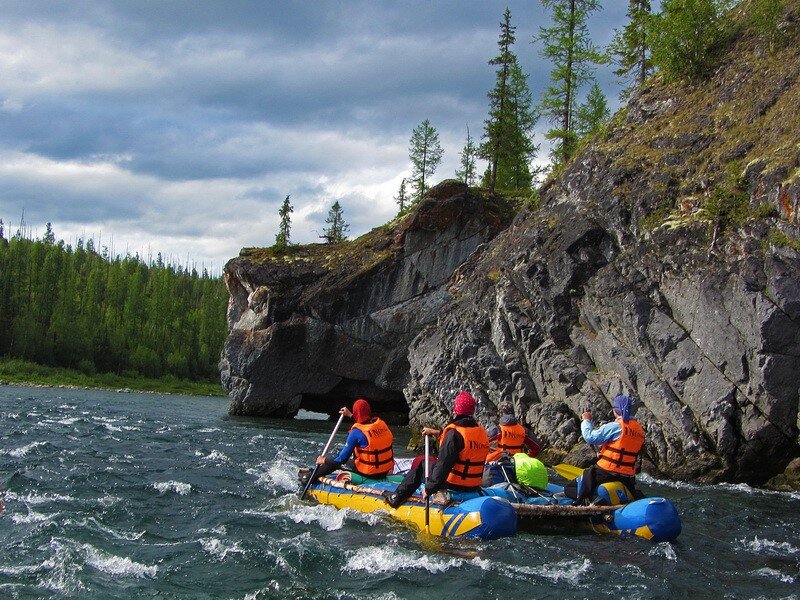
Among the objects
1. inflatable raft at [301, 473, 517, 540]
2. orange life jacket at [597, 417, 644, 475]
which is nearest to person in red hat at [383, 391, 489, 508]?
inflatable raft at [301, 473, 517, 540]

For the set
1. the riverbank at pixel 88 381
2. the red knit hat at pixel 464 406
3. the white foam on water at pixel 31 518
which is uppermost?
the red knit hat at pixel 464 406

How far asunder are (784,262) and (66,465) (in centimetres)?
1832

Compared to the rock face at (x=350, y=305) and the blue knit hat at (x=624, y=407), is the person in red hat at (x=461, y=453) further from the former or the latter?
the rock face at (x=350, y=305)

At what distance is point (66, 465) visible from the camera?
1631 cm

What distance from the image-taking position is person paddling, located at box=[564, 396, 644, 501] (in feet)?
39.5

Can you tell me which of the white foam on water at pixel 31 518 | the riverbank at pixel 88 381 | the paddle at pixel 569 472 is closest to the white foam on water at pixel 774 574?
the paddle at pixel 569 472

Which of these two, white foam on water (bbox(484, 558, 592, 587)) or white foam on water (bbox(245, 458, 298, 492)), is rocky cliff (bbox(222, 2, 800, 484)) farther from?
white foam on water (bbox(484, 558, 592, 587))

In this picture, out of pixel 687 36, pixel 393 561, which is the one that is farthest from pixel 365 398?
pixel 393 561

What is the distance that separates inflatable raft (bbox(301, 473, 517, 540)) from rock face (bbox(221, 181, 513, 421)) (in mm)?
22113

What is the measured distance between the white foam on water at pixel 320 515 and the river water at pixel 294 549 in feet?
0.18

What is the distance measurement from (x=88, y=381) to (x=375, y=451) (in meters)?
59.3

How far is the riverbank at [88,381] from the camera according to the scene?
59406mm

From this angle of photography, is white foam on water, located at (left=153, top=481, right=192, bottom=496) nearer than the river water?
No

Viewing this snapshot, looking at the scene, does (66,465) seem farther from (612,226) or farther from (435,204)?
(435,204)
